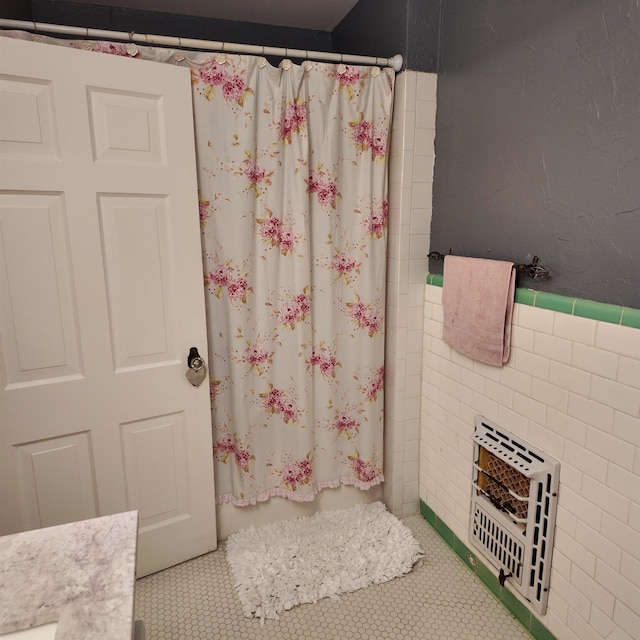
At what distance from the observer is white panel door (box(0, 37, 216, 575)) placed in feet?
4.71

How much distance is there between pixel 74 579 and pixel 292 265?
50.6 inches

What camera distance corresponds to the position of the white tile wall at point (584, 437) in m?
1.20

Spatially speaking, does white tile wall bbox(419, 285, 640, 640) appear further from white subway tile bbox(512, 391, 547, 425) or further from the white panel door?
the white panel door

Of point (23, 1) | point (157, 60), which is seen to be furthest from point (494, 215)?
point (23, 1)

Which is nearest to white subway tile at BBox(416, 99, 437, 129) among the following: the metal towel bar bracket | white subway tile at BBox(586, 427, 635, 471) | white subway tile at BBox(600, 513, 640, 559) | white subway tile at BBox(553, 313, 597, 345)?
the metal towel bar bracket

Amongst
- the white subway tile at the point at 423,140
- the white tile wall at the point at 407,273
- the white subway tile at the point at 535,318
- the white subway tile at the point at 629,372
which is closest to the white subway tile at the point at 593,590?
the white subway tile at the point at 629,372

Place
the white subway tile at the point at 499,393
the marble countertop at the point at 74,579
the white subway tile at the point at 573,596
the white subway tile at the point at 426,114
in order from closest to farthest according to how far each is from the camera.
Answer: the marble countertop at the point at 74,579, the white subway tile at the point at 573,596, the white subway tile at the point at 499,393, the white subway tile at the point at 426,114

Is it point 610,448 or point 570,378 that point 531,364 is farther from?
point 610,448

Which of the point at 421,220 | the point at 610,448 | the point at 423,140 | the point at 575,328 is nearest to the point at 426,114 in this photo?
the point at 423,140

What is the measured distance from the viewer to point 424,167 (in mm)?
1911

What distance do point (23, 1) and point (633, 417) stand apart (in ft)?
8.40

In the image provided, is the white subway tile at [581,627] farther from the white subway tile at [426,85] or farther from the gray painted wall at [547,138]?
the white subway tile at [426,85]

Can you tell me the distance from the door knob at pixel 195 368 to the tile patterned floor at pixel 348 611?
2.56 feet

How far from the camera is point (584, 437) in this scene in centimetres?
131
